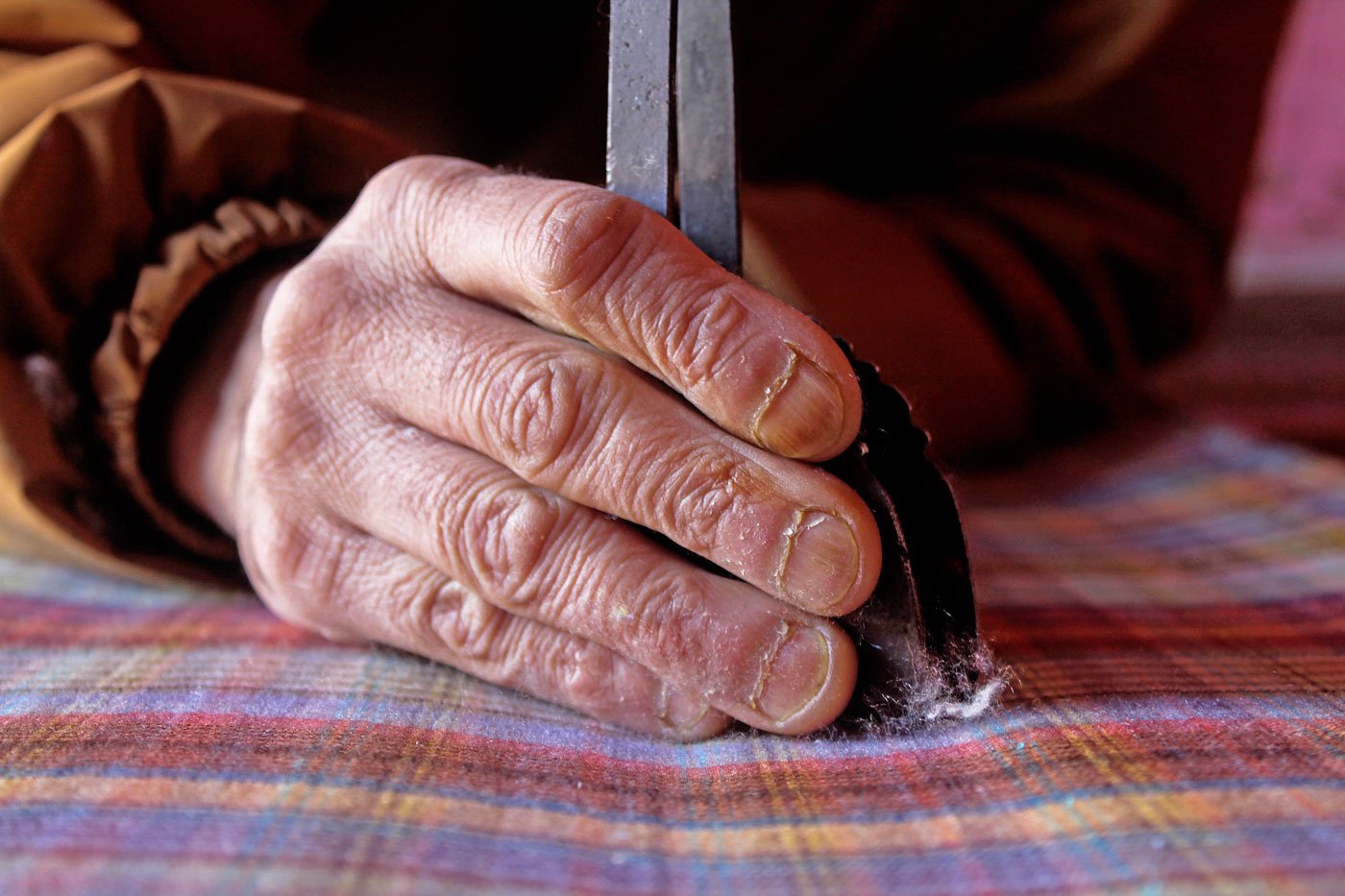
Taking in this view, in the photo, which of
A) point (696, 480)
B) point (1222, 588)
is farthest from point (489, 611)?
point (1222, 588)

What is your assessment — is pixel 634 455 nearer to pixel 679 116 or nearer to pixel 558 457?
pixel 558 457

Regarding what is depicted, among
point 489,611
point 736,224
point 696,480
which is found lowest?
point 489,611

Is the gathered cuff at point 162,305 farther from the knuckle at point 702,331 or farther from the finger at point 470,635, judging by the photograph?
the knuckle at point 702,331

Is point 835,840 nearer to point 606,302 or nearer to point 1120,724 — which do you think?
point 1120,724

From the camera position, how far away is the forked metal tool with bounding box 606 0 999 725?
50 centimetres

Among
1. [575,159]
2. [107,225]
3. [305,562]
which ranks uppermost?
[575,159]

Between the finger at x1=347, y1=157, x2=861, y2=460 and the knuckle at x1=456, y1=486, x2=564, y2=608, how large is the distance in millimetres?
95

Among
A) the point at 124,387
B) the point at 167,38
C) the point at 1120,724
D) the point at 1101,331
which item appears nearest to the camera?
the point at 1120,724

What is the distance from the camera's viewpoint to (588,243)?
0.50m

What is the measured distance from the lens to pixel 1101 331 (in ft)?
4.19

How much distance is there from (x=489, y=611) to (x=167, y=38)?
0.59 meters

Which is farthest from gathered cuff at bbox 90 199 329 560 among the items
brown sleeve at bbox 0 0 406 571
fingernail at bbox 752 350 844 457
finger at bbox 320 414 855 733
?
fingernail at bbox 752 350 844 457

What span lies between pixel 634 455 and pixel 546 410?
0.05 meters

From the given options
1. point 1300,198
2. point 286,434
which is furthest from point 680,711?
point 1300,198
